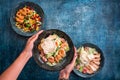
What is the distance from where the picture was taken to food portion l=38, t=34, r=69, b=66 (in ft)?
8.31

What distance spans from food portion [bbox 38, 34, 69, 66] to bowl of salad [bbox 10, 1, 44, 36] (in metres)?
0.30

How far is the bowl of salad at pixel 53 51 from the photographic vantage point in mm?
2518

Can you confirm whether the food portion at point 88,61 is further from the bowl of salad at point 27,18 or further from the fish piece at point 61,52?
the bowl of salad at point 27,18

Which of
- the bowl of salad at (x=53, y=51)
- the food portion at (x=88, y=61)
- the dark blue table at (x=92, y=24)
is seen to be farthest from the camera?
the dark blue table at (x=92, y=24)

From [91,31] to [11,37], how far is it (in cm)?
86

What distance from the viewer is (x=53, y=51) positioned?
255 centimetres

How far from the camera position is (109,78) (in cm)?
Answer: 289

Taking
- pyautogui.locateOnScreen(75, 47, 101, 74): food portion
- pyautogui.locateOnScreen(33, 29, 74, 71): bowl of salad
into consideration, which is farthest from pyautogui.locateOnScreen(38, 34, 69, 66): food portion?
pyautogui.locateOnScreen(75, 47, 101, 74): food portion

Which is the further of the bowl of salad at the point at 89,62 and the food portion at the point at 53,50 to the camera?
the bowl of salad at the point at 89,62

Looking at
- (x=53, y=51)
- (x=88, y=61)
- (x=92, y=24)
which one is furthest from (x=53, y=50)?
(x=92, y=24)

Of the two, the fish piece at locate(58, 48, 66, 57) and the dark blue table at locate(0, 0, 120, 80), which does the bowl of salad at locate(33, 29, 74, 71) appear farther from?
the dark blue table at locate(0, 0, 120, 80)

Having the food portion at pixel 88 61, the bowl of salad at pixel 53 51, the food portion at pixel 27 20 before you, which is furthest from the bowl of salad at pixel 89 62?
the food portion at pixel 27 20

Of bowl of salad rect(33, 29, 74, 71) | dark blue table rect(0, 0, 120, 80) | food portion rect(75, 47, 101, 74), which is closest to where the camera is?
bowl of salad rect(33, 29, 74, 71)

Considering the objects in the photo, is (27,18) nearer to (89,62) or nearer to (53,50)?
(53,50)
